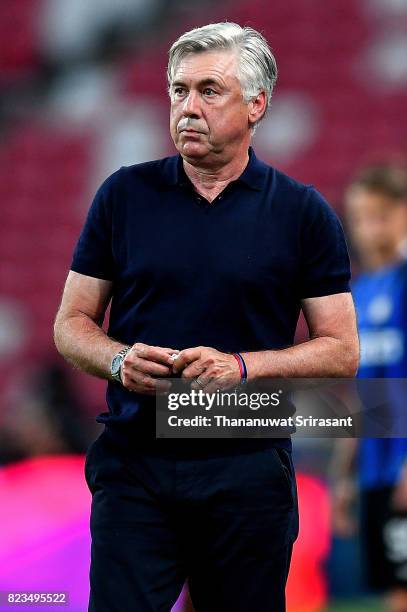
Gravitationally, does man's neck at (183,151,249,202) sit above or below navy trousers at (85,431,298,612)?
above

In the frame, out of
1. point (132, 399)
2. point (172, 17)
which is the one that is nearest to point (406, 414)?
point (132, 399)

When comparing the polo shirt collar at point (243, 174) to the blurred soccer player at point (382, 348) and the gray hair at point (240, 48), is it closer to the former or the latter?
the gray hair at point (240, 48)

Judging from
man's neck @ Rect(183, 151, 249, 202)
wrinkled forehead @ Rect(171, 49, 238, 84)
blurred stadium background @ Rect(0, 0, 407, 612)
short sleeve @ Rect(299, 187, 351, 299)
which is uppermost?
blurred stadium background @ Rect(0, 0, 407, 612)

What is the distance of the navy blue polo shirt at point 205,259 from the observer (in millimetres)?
2654

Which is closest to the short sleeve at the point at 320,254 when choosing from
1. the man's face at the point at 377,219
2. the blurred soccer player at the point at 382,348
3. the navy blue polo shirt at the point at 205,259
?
the navy blue polo shirt at the point at 205,259

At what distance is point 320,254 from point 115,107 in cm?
665

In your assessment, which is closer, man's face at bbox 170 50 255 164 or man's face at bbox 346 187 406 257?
man's face at bbox 170 50 255 164

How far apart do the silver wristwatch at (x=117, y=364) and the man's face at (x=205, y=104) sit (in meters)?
0.47

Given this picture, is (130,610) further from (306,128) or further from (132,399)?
(306,128)

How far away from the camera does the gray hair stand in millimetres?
2711

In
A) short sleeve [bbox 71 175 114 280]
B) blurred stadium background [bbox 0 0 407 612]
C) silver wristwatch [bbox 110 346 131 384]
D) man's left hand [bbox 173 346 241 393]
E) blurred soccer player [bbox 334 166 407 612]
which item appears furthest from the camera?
blurred stadium background [bbox 0 0 407 612]

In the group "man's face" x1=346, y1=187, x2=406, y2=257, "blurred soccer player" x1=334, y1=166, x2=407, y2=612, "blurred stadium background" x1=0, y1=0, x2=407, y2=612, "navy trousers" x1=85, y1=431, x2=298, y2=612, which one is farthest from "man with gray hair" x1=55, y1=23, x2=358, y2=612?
"blurred stadium background" x1=0, y1=0, x2=407, y2=612

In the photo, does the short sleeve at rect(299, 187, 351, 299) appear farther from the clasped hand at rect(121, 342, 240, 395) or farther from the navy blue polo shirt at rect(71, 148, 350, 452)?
the clasped hand at rect(121, 342, 240, 395)

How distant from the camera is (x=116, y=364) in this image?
8.68 feet
